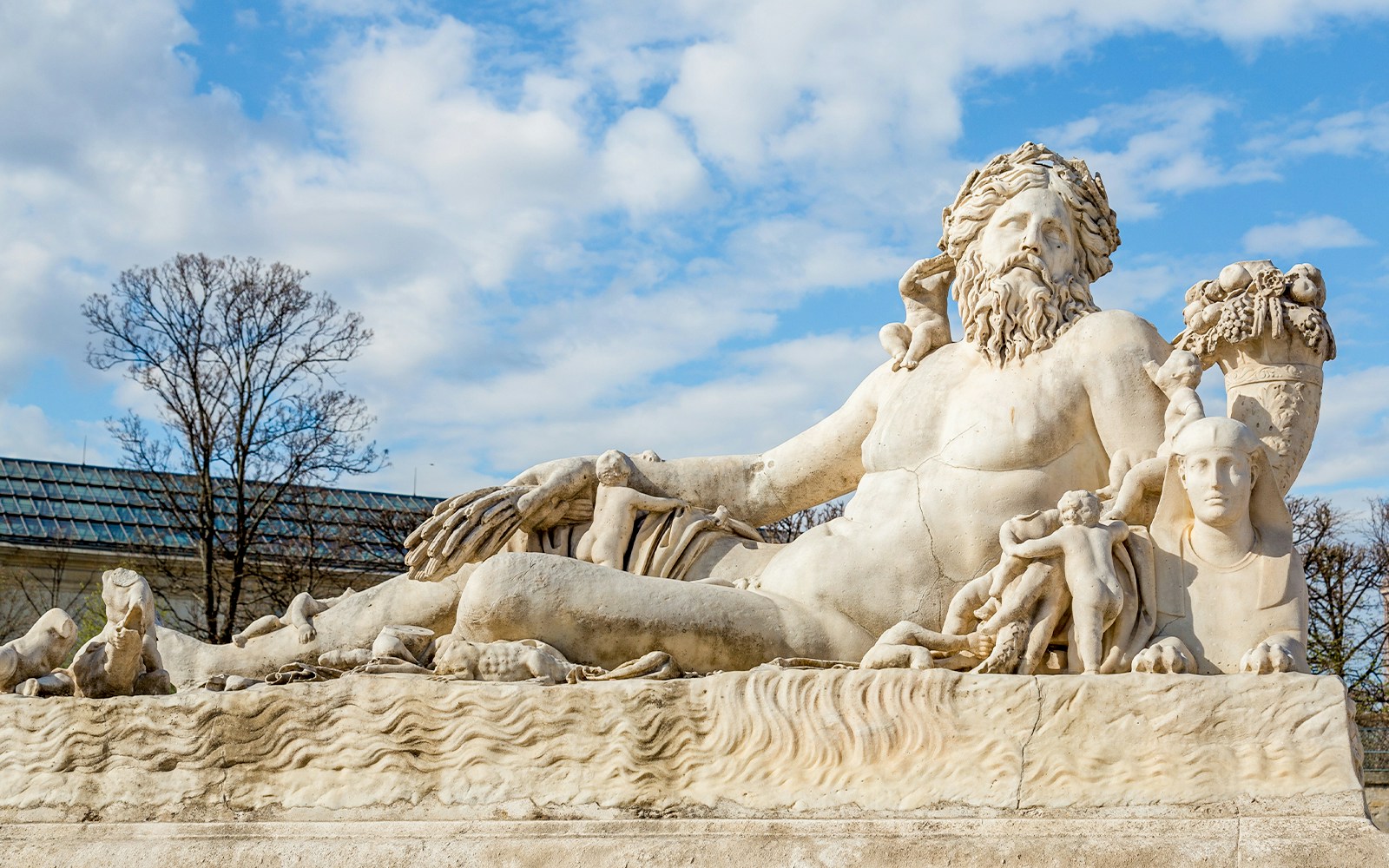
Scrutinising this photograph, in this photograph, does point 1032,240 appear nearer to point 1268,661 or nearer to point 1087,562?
point 1087,562

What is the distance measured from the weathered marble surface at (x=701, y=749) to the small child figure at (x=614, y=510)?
1271 mm

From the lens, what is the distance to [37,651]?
591 cm

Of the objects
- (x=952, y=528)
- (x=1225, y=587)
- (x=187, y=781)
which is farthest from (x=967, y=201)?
(x=187, y=781)

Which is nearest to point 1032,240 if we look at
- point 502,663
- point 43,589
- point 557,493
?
point 557,493

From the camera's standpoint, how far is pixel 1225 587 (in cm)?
513

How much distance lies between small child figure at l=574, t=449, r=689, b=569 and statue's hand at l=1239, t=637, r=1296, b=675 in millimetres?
2599

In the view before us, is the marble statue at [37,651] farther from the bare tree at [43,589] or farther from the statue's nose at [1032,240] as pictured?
the bare tree at [43,589]

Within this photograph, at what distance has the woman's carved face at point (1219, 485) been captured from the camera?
510 cm

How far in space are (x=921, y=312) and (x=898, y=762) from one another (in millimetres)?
2476

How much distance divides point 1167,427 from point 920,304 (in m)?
1.54

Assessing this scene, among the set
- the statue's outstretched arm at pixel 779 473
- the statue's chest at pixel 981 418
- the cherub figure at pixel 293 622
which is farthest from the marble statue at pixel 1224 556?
the cherub figure at pixel 293 622

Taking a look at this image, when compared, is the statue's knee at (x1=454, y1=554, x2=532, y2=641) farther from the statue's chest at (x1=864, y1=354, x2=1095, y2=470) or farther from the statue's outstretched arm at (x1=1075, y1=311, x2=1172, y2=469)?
the statue's outstretched arm at (x1=1075, y1=311, x2=1172, y2=469)

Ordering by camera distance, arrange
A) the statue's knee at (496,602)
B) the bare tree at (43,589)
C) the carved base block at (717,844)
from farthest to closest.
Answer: the bare tree at (43,589) → the statue's knee at (496,602) → the carved base block at (717,844)

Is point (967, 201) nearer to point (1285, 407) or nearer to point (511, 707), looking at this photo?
point (1285, 407)
